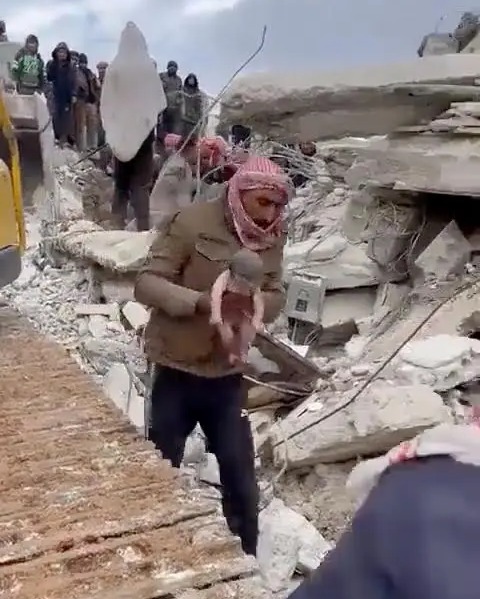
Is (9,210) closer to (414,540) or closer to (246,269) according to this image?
(246,269)

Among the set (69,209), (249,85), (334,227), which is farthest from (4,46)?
(249,85)

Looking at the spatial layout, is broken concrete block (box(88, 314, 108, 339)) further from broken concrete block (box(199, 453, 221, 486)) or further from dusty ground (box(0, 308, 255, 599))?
dusty ground (box(0, 308, 255, 599))

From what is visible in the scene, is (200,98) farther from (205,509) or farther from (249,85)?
(205,509)

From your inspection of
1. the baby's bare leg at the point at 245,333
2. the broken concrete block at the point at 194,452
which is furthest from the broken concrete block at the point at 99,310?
the baby's bare leg at the point at 245,333

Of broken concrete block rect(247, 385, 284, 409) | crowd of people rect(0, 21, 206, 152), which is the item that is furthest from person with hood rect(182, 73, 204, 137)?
broken concrete block rect(247, 385, 284, 409)

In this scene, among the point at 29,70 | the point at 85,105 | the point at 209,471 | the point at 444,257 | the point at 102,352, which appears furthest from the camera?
the point at 85,105

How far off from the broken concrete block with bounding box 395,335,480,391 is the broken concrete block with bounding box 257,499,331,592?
1310mm

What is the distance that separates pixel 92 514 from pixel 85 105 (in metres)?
12.4

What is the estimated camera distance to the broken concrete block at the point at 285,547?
413cm

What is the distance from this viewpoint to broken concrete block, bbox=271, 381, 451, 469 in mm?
5133

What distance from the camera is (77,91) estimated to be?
47.1 ft

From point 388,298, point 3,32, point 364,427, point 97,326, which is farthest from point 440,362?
point 3,32

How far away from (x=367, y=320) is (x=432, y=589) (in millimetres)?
6183

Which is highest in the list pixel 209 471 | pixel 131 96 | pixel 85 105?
pixel 131 96
